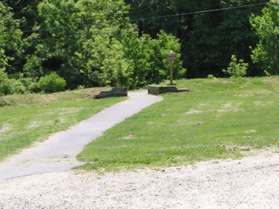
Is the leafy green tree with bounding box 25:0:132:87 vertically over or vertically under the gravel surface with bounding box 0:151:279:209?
over

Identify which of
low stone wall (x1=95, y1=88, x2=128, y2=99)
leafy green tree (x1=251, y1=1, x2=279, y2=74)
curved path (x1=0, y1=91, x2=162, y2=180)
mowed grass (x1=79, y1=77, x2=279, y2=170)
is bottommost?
curved path (x1=0, y1=91, x2=162, y2=180)

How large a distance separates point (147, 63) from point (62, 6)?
20.9ft

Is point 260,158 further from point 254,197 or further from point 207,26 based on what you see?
point 207,26

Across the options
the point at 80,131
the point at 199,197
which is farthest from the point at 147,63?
the point at 199,197

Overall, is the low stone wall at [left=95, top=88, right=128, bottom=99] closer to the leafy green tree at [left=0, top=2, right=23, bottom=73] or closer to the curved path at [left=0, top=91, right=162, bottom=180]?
the curved path at [left=0, top=91, right=162, bottom=180]

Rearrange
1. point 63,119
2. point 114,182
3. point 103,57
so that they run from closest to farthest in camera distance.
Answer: point 114,182, point 63,119, point 103,57

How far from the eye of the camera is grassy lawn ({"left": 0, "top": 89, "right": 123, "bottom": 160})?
18.5 m

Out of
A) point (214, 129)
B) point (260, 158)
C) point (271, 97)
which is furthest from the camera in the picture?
point (271, 97)

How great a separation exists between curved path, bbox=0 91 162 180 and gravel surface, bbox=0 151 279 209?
3.06 feet

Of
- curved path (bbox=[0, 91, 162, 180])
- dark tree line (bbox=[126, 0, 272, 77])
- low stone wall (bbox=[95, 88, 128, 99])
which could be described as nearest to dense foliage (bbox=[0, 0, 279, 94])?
dark tree line (bbox=[126, 0, 272, 77])

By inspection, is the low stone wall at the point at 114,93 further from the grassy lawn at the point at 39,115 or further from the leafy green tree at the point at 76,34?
the leafy green tree at the point at 76,34

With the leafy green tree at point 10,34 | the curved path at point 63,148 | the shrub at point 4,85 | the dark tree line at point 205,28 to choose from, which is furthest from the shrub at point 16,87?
the dark tree line at point 205,28

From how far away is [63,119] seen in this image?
21984 millimetres

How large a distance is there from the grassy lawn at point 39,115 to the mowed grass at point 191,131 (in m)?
2.02
